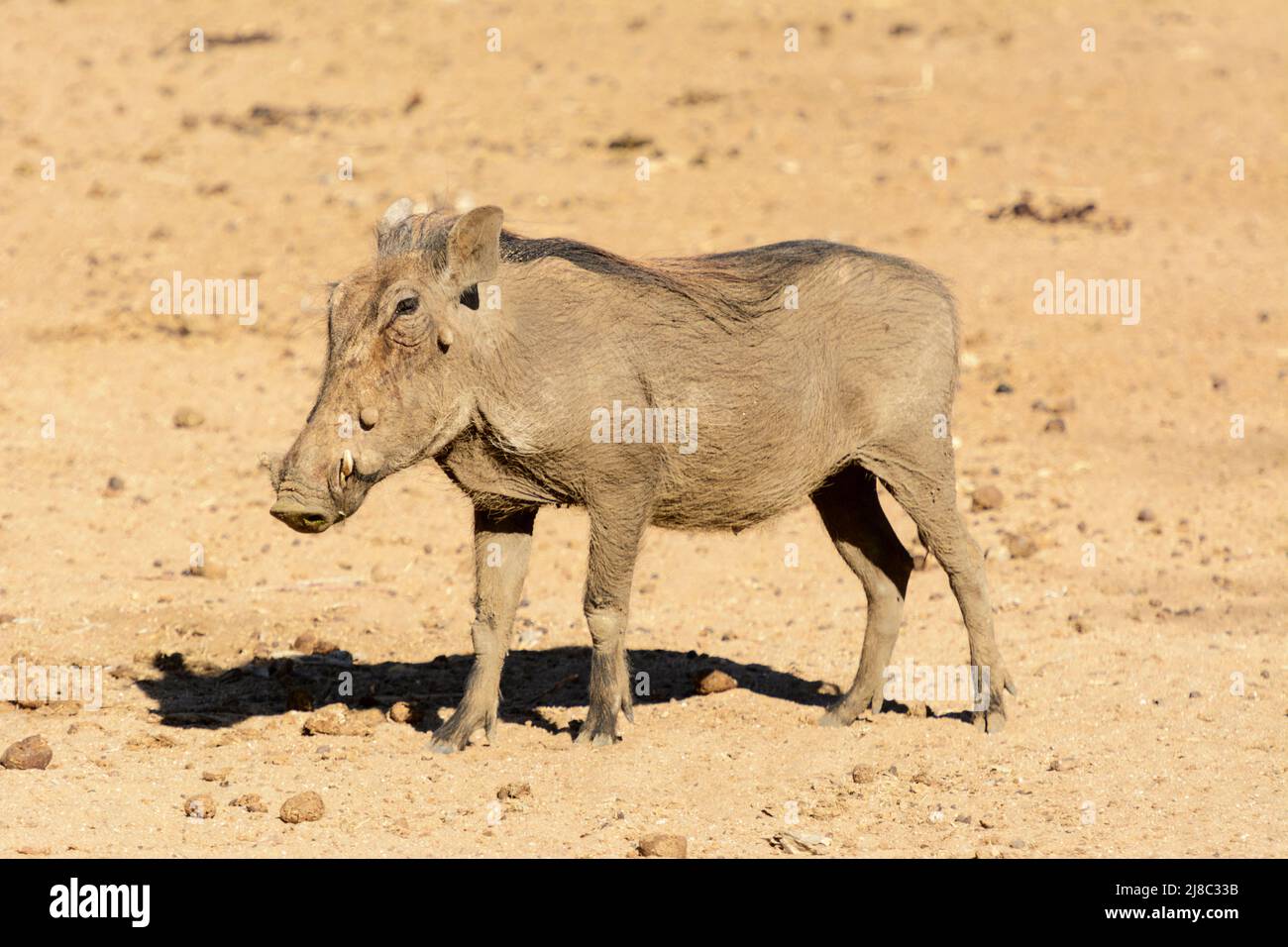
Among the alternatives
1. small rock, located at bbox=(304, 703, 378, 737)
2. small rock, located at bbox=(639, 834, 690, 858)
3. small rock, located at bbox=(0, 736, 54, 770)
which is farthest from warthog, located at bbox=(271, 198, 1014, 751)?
small rock, located at bbox=(0, 736, 54, 770)

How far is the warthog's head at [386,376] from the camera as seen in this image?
17.7 feet

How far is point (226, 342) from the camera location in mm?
11562

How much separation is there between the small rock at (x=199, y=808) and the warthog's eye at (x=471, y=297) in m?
1.88

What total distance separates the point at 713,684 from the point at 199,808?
7.83 ft

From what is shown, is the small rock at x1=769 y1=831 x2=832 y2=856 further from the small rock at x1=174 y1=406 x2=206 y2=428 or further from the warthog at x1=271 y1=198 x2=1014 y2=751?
the small rock at x1=174 y1=406 x2=206 y2=428

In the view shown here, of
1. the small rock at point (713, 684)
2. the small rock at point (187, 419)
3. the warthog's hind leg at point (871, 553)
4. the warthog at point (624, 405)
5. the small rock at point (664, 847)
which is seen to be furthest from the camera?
the small rock at point (187, 419)

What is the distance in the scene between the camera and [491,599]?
635cm

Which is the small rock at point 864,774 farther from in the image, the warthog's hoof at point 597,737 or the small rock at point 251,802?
the small rock at point 251,802

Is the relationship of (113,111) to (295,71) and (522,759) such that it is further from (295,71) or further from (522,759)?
(522,759)

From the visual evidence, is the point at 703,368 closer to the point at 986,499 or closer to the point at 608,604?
the point at 608,604

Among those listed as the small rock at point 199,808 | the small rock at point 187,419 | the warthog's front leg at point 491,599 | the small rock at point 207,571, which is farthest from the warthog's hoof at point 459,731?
the small rock at point 187,419

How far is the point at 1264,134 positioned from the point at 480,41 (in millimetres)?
7552

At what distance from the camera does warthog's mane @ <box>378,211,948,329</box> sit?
5.94m

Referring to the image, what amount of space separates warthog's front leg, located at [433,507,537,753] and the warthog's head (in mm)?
641
